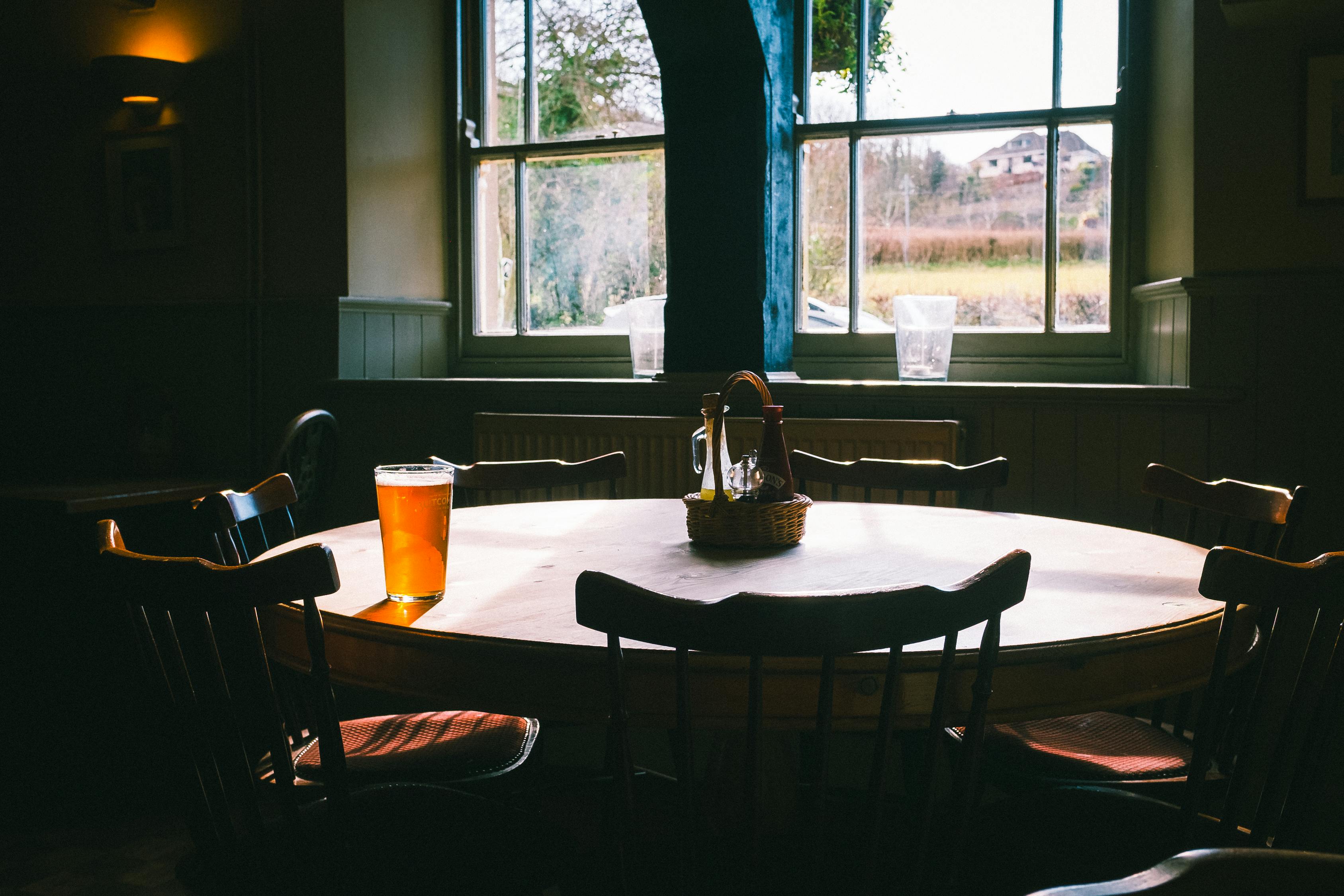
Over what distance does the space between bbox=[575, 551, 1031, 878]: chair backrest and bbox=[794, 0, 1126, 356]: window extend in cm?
233

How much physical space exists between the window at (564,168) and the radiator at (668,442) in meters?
0.50

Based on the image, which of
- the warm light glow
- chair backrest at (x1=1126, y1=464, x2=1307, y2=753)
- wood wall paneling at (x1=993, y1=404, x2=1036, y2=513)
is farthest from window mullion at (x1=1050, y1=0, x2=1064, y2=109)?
the warm light glow

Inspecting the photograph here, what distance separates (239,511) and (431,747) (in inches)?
20.4

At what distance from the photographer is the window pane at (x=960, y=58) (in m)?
3.05

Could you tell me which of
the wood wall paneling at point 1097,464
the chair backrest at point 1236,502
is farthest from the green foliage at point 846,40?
the chair backrest at point 1236,502

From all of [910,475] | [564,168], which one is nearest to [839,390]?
[910,475]

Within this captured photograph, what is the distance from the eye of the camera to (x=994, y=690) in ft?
3.32

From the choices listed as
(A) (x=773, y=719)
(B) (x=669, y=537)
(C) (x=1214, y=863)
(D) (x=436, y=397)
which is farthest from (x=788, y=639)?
(D) (x=436, y=397)

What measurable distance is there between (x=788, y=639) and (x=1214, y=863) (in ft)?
1.48

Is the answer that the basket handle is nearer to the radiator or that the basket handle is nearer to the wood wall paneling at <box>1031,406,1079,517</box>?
the radiator

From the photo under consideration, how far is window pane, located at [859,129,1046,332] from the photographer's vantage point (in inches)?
120

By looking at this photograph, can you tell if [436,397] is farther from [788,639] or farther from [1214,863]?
[1214,863]

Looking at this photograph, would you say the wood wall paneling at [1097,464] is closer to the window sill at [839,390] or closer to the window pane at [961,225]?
the window sill at [839,390]

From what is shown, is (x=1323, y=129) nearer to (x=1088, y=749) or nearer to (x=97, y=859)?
(x=1088, y=749)
